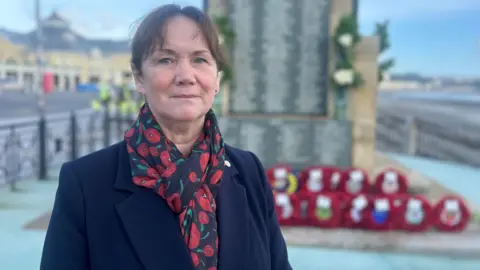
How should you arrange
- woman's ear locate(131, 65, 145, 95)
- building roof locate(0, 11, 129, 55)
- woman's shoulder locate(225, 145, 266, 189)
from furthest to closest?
1. building roof locate(0, 11, 129, 55)
2. woman's shoulder locate(225, 145, 266, 189)
3. woman's ear locate(131, 65, 145, 95)

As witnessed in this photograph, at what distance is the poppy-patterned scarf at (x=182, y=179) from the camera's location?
1.27m

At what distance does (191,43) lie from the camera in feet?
4.26

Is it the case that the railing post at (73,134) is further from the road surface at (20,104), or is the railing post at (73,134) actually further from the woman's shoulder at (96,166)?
the woman's shoulder at (96,166)

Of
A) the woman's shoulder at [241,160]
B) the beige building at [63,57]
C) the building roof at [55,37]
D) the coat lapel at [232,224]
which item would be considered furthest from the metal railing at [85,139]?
the coat lapel at [232,224]

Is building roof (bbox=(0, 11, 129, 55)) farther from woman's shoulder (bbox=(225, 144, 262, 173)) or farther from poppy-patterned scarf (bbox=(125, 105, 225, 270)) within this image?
poppy-patterned scarf (bbox=(125, 105, 225, 270))

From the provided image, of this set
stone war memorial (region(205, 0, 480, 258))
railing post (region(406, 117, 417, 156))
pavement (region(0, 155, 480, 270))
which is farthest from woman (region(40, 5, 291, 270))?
railing post (region(406, 117, 417, 156))

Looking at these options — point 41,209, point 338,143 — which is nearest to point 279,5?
point 338,143

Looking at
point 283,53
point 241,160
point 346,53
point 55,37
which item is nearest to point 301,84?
point 283,53

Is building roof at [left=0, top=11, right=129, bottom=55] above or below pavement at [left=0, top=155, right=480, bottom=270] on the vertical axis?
above

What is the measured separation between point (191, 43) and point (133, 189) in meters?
0.40

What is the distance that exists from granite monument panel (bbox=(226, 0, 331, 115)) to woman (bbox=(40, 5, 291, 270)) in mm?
4194

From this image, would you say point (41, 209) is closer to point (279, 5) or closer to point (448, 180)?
point (279, 5)

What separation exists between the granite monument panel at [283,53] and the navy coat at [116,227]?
14.0 ft

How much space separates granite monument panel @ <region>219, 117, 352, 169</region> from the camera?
5.47 meters
